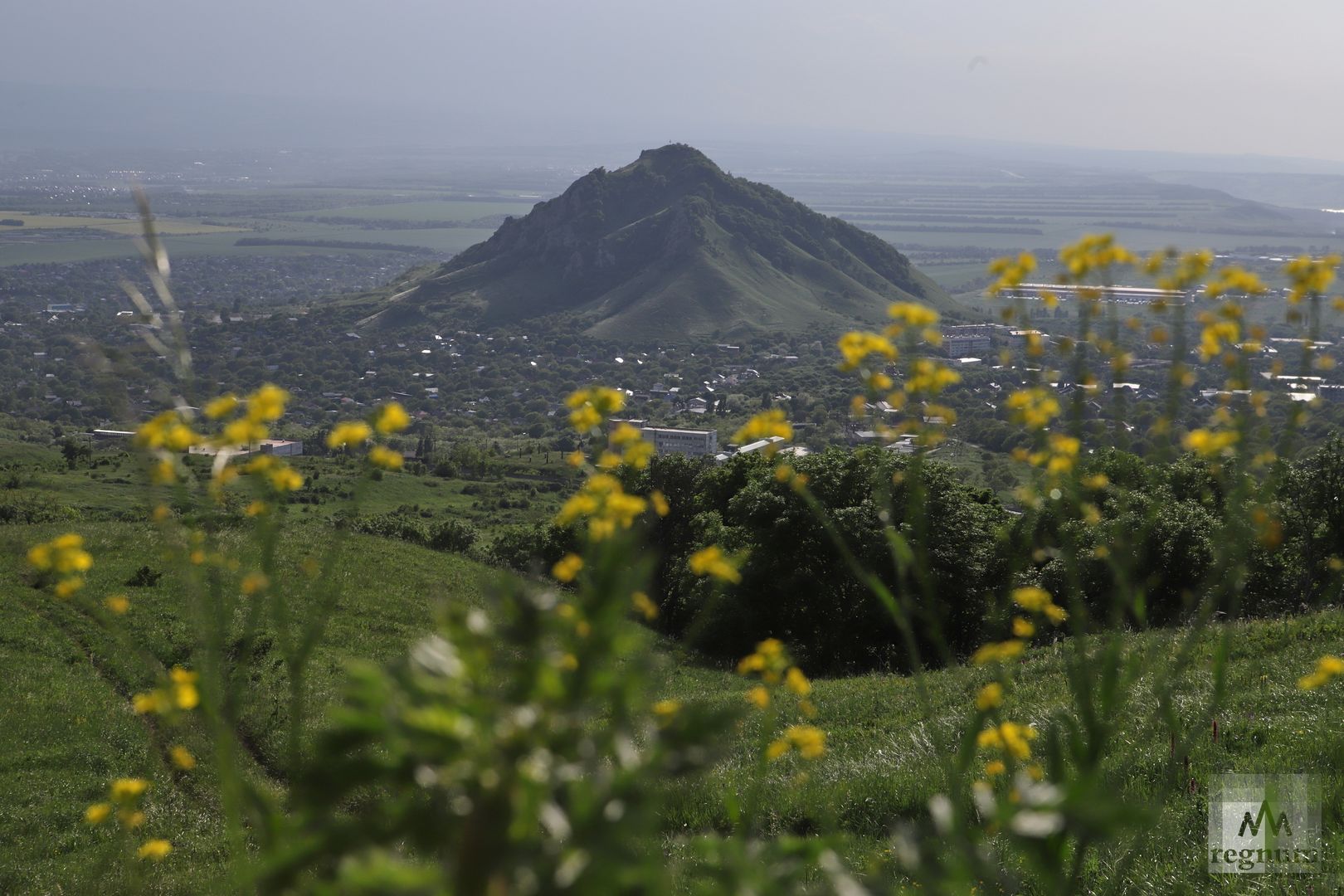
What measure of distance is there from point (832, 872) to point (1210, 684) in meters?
9.04

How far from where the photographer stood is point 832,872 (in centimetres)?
118

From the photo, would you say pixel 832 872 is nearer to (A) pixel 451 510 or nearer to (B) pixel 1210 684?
(B) pixel 1210 684

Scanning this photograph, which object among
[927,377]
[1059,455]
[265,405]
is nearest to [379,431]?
[265,405]

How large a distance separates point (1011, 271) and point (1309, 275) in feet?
2.30

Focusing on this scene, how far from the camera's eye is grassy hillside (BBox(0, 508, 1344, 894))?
595 cm

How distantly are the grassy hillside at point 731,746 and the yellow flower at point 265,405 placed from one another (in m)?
0.66

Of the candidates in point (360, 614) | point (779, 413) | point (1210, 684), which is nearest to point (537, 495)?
point (360, 614)

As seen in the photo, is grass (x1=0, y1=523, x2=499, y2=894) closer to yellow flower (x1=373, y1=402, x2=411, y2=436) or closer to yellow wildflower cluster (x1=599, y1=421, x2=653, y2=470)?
yellow flower (x1=373, y1=402, x2=411, y2=436)

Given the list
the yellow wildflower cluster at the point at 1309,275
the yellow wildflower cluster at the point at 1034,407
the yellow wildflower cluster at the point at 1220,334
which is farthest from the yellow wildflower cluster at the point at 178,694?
the yellow wildflower cluster at the point at 1309,275

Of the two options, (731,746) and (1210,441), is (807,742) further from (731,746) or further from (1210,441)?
(1210,441)

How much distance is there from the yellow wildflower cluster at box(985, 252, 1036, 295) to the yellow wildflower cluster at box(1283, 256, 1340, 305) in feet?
2.04

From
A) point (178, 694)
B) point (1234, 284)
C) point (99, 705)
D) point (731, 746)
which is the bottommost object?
point (99, 705)

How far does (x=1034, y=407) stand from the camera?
2773 mm

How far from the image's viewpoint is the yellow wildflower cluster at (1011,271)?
106 inches
